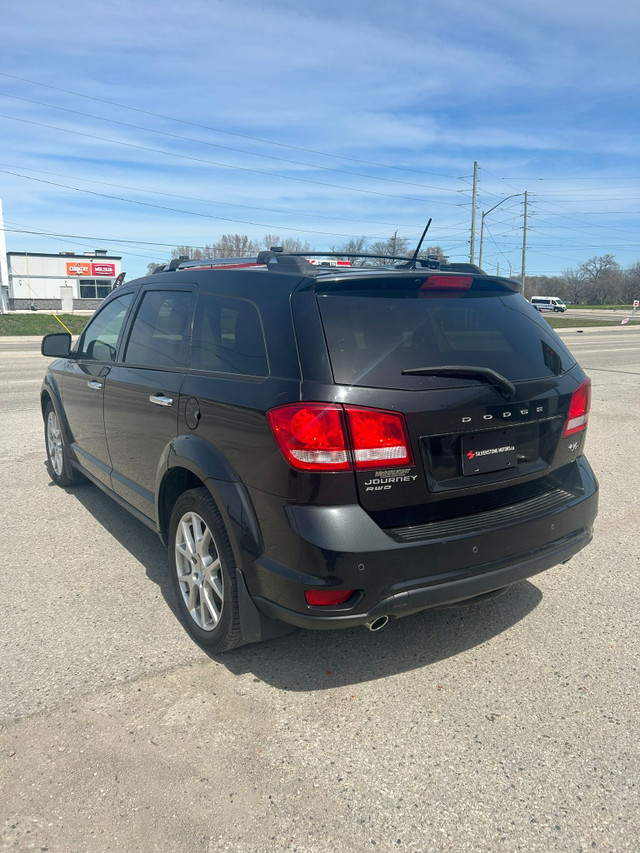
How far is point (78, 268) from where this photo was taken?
69000 mm

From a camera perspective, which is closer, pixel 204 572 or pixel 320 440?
pixel 320 440

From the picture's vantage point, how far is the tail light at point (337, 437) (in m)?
2.62

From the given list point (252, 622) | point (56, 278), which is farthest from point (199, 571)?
point (56, 278)

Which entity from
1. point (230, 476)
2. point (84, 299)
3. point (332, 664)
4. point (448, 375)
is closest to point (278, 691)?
point (332, 664)

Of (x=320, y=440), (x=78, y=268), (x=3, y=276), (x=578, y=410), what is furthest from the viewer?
(x=78, y=268)

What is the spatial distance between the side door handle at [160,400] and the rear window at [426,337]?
3.67ft

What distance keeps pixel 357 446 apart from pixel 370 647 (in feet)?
4.09

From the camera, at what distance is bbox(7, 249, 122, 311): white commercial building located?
64.1 metres

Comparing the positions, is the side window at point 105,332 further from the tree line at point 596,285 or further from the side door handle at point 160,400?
the tree line at point 596,285

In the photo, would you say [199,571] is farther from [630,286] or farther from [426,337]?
[630,286]

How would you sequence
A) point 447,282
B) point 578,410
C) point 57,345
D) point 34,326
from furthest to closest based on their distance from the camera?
1. point 34,326
2. point 57,345
3. point 578,410
4. point 447,282

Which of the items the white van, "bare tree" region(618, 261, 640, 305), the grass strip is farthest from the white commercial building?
"bare tree" region(618, 261, 640, 305)

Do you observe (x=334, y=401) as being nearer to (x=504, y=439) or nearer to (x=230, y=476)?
(x=230, y=476)

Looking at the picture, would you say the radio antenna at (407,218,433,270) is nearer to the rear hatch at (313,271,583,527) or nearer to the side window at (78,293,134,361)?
the rear hatch at (313,271,583,527)
